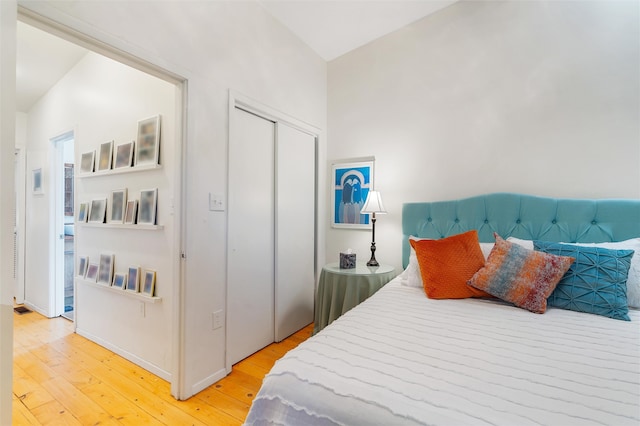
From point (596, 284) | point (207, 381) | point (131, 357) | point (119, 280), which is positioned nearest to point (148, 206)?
point (119, 280)

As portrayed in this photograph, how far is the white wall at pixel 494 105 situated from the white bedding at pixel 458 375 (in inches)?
48.4

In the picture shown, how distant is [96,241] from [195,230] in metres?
1.39

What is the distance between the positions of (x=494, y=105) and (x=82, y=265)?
12.5 ft

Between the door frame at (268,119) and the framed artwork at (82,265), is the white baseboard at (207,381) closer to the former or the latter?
the door frame at (268,119)

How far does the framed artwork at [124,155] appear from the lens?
7.25 ft

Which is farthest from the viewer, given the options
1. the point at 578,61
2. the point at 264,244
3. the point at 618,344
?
the point at 264,244

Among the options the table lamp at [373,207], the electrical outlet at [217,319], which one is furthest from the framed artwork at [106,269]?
the table lamp at [373,207]

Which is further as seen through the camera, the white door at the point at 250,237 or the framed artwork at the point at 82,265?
the framed artwork at the point at 82,265

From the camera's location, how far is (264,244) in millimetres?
2432

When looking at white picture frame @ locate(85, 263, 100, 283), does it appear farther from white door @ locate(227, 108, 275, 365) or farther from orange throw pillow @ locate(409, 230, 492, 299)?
orange throw pillow @ locate(409, 230, 492, 299)

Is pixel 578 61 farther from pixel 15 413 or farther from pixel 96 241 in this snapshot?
pixel 15 413

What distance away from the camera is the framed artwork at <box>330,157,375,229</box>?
113 inches

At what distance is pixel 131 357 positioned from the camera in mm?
2207

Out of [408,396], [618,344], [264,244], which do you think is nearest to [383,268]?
[264,244]
